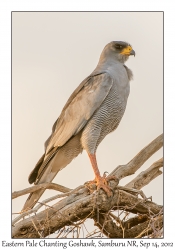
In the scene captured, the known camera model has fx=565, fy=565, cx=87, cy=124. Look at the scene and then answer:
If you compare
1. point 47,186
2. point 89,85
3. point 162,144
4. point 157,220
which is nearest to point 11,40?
point 89,85

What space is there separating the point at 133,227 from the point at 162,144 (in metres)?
1.20

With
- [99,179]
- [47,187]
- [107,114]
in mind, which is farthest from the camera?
[107,114]

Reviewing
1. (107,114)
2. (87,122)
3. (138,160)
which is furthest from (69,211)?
(107,114)

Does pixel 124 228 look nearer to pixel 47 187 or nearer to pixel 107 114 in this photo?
pixel 47 187

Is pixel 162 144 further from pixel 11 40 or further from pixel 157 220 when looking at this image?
pixel 11 40

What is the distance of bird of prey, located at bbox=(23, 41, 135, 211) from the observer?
7.68m

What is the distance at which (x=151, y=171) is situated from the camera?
24.7 ft

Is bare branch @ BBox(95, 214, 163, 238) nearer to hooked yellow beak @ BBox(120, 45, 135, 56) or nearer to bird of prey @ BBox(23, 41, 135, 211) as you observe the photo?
bird of prey @ BBox(23, 41, 135, 211)

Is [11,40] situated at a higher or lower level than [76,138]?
higher

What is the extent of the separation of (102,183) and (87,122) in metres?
1.13

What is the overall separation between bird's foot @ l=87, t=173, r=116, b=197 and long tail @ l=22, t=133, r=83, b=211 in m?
0.81

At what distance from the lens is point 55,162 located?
Result: 25.9 ft

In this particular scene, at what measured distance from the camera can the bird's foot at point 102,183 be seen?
6777 millimetres
